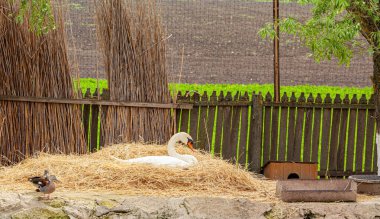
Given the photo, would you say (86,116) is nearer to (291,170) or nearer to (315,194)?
(291,170)

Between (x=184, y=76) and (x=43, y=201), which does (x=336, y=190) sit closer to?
(x=43, y=201)

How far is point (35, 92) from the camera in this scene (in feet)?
33.1

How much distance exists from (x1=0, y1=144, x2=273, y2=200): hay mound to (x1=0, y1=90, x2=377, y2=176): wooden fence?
2.07m

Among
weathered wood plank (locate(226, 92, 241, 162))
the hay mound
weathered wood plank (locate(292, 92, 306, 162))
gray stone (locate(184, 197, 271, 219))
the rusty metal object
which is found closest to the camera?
gray stone (locate(184, 197, 271, 219))

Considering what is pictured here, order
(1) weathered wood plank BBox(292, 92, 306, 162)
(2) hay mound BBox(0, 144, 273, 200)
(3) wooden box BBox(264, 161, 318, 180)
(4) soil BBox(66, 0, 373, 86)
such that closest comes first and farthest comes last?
1. (2) hay mound BBox(0, 144, 273, 200)
2. (3) wooden box BBox(264, 161, 318, 180)
3. (1) weathered wood plank BBox(292, 92, 306, 162)
4. (4) soil BBox(66, 0, 373, 86)

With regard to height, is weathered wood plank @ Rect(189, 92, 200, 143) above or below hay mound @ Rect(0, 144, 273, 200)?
above

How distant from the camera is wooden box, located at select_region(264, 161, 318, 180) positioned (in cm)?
988

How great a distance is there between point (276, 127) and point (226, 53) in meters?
8.90

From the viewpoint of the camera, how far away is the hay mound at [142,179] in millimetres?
8000

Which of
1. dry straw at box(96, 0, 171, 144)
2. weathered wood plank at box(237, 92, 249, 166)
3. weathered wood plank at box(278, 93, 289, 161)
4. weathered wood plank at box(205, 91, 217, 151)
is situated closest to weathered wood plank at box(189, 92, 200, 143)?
weathered wood plank at box(205, 91, 217, 151)

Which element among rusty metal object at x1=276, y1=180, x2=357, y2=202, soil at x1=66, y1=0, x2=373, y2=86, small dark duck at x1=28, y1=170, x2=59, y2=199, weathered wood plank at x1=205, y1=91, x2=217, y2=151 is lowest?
rusty metal object at x1=276, y1=180, x2=357, y2=202

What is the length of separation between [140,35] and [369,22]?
2889 millimetres

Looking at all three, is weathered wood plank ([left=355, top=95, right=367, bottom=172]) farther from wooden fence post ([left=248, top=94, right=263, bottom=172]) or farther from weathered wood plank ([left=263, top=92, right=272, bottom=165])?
wooden fence post ([left=248, top=94, right=263, bottom=172])

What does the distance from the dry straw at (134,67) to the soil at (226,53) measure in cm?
712
